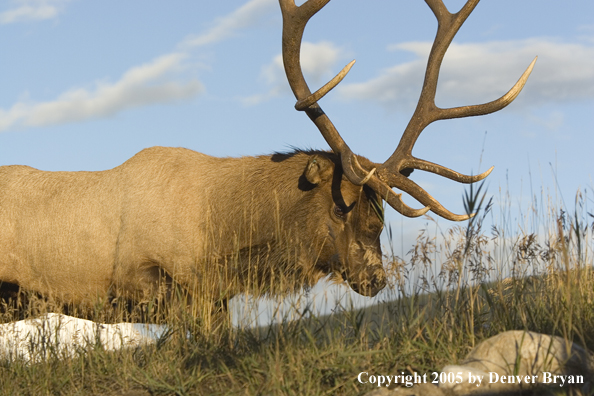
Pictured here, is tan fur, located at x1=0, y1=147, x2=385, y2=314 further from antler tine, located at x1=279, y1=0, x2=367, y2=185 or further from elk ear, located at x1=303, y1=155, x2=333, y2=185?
antler tine, located at x1=279, y1=0, x2=367, y2=185

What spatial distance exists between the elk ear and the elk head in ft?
0.53

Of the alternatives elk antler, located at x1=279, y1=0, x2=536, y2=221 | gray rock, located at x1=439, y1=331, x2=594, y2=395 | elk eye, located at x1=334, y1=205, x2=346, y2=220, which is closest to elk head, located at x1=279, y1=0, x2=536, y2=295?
elk antler, located at x1=279, y1=0, x2=536, y2=221

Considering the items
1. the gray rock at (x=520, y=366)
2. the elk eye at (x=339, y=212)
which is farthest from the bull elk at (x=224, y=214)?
the gray rock at (x=520, y=366)

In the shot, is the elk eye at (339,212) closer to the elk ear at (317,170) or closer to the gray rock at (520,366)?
the elk ear at (317,170)

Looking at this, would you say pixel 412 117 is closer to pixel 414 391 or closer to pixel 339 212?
pixel 339 212

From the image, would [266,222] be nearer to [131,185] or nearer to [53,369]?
[131,185]

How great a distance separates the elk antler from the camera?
6.62 metres

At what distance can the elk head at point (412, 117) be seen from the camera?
661 cm

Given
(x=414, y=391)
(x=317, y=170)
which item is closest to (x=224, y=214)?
(x=317, y=170)

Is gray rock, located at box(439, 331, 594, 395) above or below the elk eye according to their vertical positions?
below

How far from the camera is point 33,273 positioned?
306 inches

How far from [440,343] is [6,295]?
19.4 feet

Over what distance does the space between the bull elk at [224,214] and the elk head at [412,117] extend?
0.04 feet

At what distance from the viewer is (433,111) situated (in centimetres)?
714
